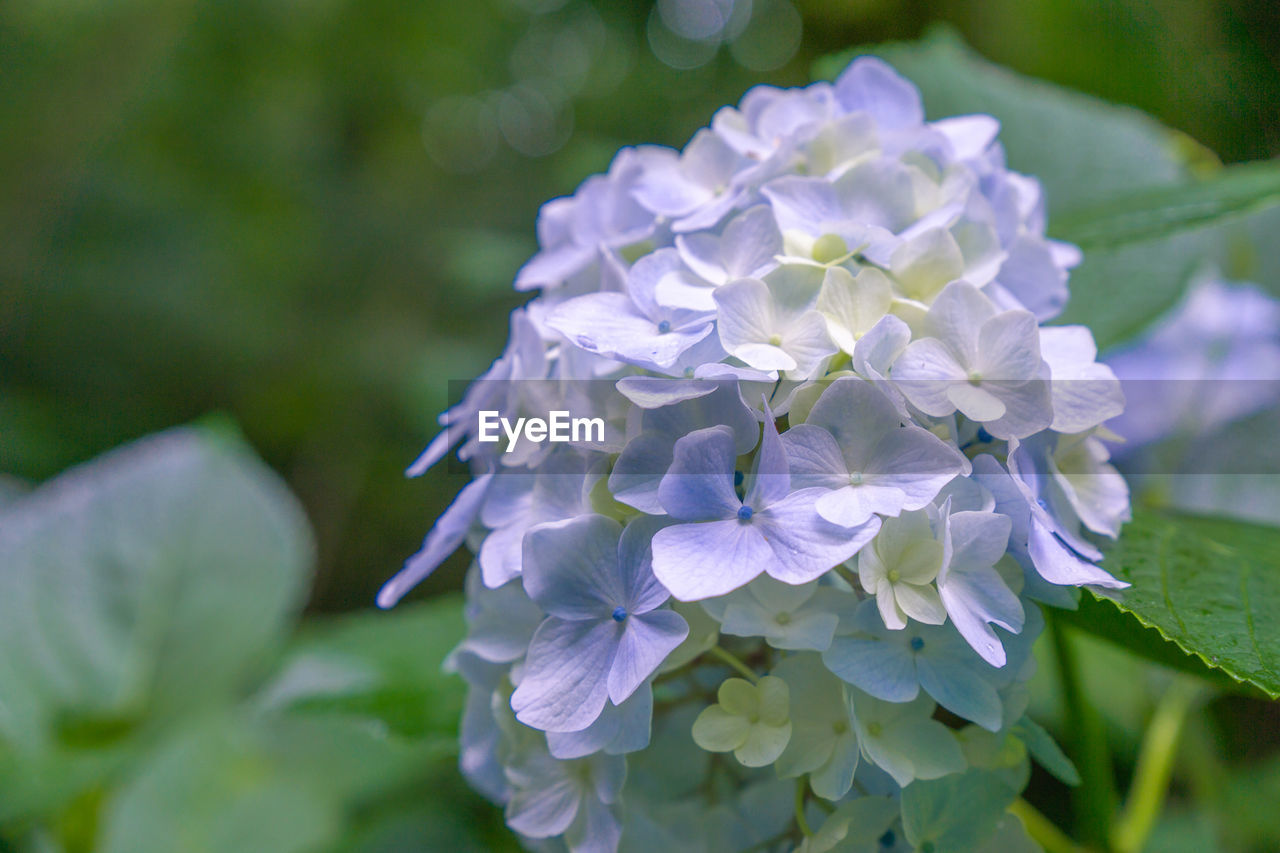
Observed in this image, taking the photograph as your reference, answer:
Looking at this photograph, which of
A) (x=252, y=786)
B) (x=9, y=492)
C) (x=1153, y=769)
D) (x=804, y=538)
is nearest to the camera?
(x=804, y=538)

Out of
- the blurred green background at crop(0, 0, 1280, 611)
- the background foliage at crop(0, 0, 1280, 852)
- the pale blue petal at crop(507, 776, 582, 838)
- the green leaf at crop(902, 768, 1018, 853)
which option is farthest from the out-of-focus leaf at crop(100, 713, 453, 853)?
the blurred green background at crop(0, 0, 1280, 611)

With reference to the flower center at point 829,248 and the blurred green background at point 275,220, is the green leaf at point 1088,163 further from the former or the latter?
the blurred green background at point 275,220

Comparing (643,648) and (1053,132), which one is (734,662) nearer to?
(643,648)

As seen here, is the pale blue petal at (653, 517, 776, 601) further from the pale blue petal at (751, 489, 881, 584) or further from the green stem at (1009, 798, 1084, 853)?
the green stem at (1009, 798, 1084, 853)

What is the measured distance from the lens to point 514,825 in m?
0.31

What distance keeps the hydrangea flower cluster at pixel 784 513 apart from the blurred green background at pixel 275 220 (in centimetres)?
118

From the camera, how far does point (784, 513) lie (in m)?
0.26

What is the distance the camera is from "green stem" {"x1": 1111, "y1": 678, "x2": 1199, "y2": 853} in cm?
45

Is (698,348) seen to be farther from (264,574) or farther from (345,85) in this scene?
(345,85)

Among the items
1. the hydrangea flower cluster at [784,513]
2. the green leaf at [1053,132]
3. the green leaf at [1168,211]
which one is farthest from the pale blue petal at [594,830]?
the green leaf at [1053,132]

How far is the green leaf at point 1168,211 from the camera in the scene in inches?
14.2

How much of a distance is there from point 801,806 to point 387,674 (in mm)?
290

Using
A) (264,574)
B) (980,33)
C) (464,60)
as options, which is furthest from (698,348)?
(464,60)

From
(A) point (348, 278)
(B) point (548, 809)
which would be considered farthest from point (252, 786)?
(A) point (348, 278)
